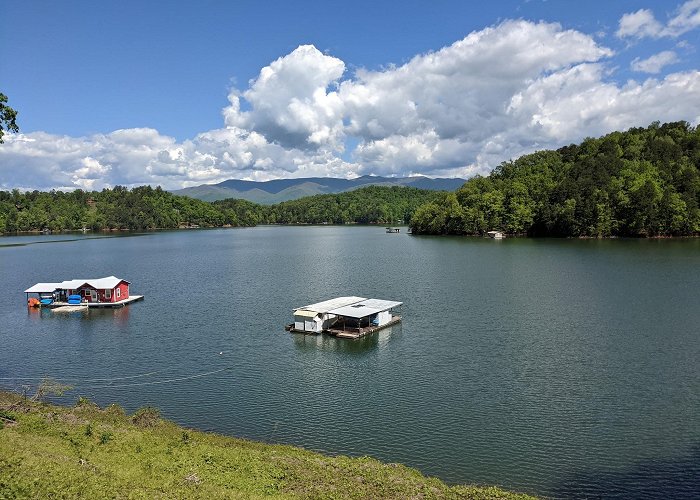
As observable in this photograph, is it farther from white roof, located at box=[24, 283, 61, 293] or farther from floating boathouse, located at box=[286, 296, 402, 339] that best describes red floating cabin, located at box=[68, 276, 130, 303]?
floating boathouse, located at box=[286, 296, 402, 339]

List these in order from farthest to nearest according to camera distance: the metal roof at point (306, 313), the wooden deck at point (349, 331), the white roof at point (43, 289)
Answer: the white roof at point (43, 289) → the metal roof at point (306, 313) → the wooden deck at point (349, 331)

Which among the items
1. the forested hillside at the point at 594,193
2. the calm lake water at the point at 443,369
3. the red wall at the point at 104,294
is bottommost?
the calm lake water at the point at 443,369

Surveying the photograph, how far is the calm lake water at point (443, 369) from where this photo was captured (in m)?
24.9

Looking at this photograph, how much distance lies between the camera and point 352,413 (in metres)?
29.8

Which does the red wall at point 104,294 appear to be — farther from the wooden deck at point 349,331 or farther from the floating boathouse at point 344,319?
the floating boathouse at point 344,319

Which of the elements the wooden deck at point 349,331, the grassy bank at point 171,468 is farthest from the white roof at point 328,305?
the grassy bank at point 171,468

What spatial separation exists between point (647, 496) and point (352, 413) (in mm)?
15016

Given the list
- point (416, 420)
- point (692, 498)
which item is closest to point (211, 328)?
point (416, 420)

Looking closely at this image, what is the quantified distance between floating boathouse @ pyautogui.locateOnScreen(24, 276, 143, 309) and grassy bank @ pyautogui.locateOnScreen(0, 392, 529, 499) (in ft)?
131

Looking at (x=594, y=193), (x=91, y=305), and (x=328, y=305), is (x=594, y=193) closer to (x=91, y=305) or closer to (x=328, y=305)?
(x=328, y=305)

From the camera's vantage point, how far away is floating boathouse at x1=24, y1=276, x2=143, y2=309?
63.6 m

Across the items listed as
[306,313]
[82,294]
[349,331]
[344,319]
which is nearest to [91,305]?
[82,294]

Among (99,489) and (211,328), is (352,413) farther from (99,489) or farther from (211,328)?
(211,328)

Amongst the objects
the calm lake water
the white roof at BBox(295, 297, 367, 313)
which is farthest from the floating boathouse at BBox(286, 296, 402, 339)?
the calm lake water
